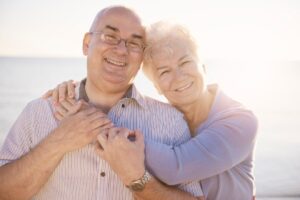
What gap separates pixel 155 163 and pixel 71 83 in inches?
31.9

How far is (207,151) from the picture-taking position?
2.47 metres

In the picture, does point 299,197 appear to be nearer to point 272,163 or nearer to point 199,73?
point 272,163

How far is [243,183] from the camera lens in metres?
2.72

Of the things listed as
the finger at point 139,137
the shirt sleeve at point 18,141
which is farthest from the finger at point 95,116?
the shirt sleeve at point 18,141

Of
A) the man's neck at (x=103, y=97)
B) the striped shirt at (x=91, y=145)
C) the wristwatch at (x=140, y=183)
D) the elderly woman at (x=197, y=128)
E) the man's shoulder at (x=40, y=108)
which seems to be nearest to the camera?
the wristwatch at (x=140, y=183)

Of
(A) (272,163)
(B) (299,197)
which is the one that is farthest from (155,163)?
(A) (272,163)

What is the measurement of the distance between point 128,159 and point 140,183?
0.13m

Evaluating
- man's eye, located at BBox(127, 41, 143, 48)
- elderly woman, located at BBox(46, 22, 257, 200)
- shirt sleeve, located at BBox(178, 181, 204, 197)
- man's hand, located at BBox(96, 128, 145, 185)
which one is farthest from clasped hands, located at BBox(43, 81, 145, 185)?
man's eye, located at BBox(127, 41, 143, 48)

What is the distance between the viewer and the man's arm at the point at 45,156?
8.11ft

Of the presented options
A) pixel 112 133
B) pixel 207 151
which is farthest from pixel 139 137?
pixel 207 151

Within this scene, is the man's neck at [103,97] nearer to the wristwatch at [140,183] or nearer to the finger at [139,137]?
the finger at [139,137]

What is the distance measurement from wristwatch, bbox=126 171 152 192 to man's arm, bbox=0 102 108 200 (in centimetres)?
34

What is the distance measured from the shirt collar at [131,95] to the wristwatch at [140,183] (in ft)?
1.67

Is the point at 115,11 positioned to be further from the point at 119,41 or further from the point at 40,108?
the point at 40,108
